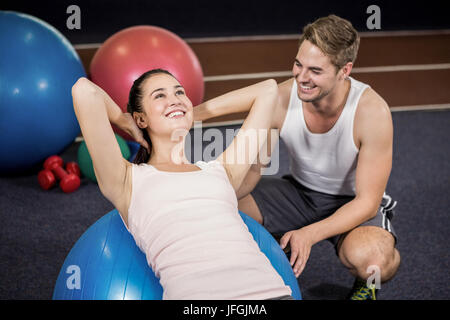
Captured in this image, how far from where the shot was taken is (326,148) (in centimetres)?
202

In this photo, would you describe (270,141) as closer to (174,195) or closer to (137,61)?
(174,195)

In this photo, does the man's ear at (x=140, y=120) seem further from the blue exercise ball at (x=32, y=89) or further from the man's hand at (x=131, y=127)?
the blue exercise ball at (x=32, y=89)

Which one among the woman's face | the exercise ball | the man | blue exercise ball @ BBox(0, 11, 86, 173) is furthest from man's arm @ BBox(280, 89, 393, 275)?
blue exercise ball @ BBox(0, 11, 86, 173)

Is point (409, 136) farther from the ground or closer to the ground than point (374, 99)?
closer to the ground

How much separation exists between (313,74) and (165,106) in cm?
66

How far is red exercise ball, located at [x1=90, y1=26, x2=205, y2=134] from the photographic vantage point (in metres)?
2.99

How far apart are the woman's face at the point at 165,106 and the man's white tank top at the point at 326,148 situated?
2.04 feet

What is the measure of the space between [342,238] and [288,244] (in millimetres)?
294

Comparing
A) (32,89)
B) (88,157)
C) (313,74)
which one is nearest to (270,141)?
(313,74)

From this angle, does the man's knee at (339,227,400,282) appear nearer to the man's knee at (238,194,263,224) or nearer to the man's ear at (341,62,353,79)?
the man's knee at (238,194,263,224)

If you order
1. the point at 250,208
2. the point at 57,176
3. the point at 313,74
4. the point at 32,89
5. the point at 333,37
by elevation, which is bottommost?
the point at 57,176

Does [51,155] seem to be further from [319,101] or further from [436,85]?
[436,85]

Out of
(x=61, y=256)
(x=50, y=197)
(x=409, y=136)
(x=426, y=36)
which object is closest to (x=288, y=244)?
(x=61, y=256)

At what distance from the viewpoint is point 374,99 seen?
1907 millimetres
